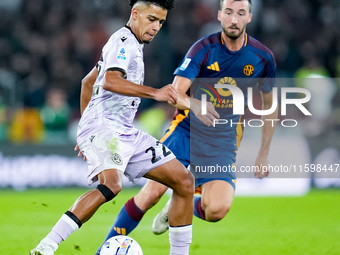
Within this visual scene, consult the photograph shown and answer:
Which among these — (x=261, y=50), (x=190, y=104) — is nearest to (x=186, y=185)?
(x=190, y=104)

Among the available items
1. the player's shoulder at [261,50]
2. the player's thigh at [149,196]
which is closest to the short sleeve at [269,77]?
the player's shoulder at [261,50]

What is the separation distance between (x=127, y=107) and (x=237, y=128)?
1665 mm

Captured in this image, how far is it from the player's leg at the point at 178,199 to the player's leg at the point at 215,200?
2.76 feet

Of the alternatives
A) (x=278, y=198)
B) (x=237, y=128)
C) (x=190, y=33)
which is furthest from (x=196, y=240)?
(x=190, y=33)

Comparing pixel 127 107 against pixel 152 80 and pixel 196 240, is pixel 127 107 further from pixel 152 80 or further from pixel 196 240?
pixel 152 80

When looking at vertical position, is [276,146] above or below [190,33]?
below

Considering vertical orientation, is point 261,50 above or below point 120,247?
above

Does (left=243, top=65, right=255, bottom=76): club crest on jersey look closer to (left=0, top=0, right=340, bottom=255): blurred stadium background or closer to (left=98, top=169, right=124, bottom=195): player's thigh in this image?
(left=0, top=0, right=340, bottom=255): blurred stadium background

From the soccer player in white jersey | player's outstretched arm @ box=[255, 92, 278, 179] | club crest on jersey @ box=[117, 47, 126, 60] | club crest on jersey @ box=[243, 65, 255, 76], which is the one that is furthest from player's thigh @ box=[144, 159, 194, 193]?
club crest on jersey @ box=[243, 65, 255, 76]

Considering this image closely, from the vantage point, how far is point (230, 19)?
605cm

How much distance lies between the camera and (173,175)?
507 cm

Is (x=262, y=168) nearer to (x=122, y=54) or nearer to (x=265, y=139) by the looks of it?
(x=265, y=139)

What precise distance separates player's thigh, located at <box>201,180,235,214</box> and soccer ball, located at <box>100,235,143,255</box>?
1167 mm

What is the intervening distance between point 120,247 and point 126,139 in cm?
84
